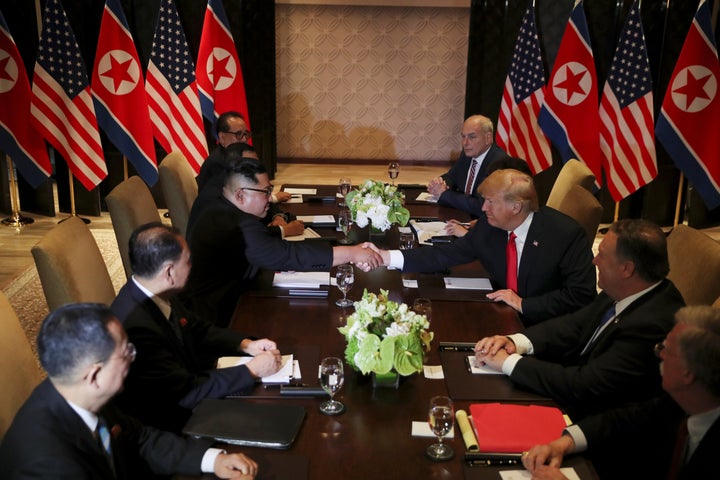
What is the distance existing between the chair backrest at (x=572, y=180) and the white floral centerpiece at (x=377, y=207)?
49.2 inches

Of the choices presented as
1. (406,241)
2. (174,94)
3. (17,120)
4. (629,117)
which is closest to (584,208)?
(406,241)

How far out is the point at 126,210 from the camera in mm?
4074

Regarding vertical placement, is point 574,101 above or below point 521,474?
above

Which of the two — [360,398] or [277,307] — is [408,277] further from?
[360,398]

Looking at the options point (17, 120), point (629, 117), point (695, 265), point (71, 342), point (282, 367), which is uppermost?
point (629, 117)

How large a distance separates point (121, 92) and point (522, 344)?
16.5ft

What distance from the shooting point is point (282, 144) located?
10.2m

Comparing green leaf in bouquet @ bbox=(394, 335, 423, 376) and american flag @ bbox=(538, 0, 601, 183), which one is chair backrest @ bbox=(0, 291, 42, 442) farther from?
american flag @ bbox=(538, 0, 601, 183)

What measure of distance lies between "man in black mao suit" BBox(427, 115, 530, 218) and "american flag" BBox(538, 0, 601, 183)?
145 centimetres

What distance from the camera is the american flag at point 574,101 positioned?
6715 mm

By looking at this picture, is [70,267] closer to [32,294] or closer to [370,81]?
[32,294]

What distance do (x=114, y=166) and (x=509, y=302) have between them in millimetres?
5366

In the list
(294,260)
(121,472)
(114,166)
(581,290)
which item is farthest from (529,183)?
(114,166)

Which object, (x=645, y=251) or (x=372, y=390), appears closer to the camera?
(x=372, y=390)
